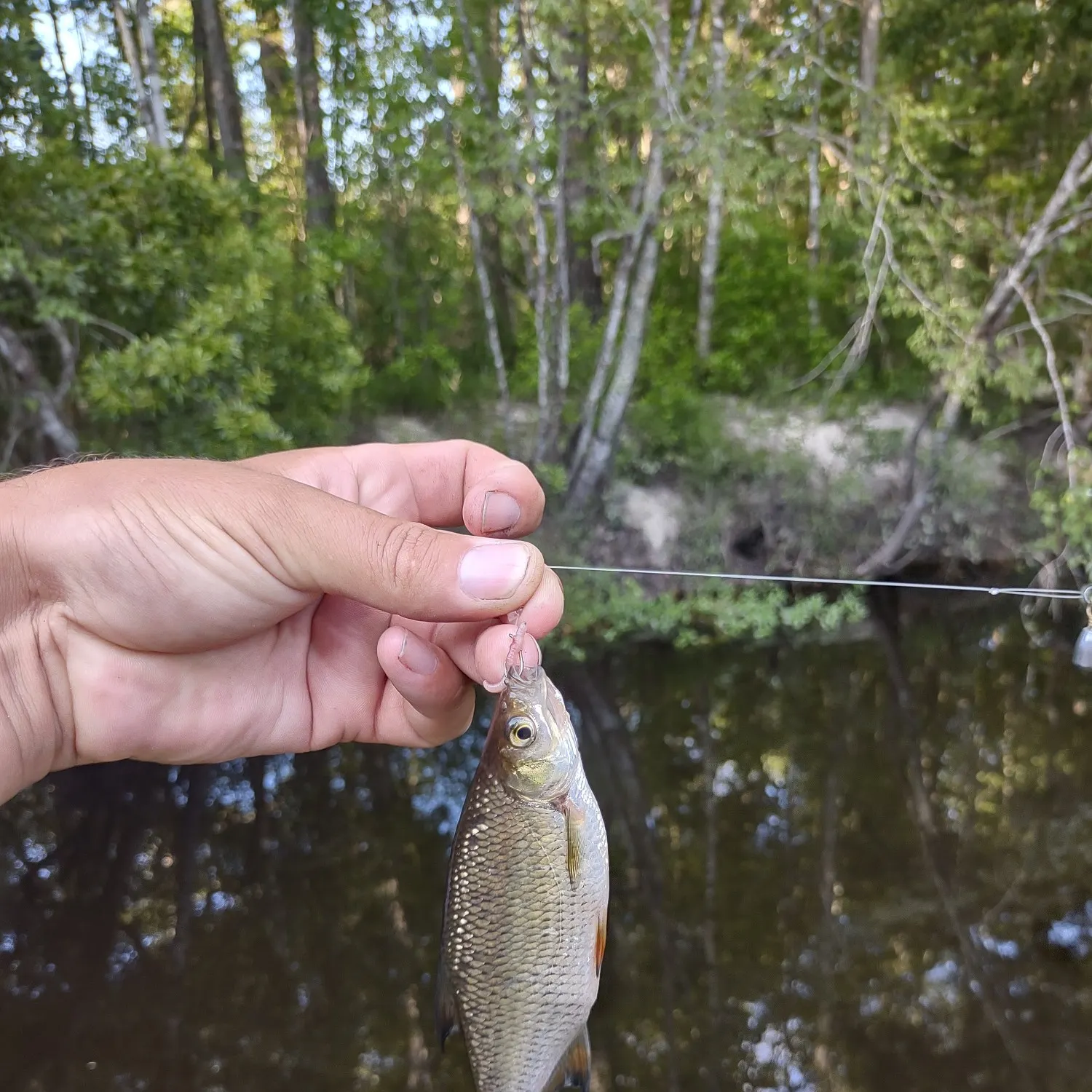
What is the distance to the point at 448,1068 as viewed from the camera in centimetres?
344

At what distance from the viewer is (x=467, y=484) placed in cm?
194

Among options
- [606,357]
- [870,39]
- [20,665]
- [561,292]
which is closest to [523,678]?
[20,665]

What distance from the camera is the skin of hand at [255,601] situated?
137 centimetres

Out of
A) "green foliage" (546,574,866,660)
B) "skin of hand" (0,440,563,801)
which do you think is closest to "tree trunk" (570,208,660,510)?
"green foliage" (546,574,866,660)

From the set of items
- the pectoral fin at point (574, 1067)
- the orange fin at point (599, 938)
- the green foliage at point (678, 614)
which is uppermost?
the orange fin at point (599, 938)

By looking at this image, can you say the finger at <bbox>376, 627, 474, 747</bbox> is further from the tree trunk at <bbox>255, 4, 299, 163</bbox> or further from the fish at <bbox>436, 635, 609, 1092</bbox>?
the tree trunk at <bbox>255, 4, 299, 163</bbox>

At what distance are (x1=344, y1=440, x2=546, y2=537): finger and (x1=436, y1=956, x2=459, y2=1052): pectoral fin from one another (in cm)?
90

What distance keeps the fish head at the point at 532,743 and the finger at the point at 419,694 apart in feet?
0.94

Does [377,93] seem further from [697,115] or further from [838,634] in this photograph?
[838,634]

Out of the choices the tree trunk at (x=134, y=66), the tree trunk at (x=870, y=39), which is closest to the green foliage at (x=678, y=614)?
the tree trunk at (x=870, y=39)

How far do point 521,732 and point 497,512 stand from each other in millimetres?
519

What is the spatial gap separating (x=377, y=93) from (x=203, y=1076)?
710 centimetres

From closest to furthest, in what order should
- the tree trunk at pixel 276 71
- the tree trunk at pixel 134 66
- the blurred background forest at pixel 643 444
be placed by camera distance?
the blurred background forest at pixel 643 444 → the tree trunk at pixel 134 66 → the tree trunk at pixel 276 71

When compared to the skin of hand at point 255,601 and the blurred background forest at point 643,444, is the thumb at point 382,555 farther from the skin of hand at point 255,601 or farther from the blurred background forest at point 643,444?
the blurred background forest at point 643,444
